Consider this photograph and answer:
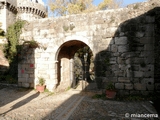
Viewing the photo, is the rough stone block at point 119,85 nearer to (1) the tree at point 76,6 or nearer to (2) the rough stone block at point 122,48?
(2) the rough stone block at point 122,48

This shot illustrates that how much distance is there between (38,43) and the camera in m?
6.04

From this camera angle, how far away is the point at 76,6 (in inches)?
548

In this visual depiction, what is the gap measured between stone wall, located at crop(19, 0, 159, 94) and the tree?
926 cm

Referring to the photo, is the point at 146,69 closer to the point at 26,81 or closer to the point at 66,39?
the point at 66,39

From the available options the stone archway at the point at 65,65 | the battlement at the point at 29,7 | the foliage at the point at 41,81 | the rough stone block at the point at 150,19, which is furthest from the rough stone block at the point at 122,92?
the battlement at the point at 29,7

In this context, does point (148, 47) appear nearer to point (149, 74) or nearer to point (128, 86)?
point (149, 74)

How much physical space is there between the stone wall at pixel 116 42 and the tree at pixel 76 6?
9.26 meters

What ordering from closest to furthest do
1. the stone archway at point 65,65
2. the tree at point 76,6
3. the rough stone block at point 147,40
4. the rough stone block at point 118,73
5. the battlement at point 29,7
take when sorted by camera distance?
the rough stone block at point 147,40, the rough stone block at point 118,73, the stone archway at point 65,65, the tree at point 76,6, the battlement at point 29,7

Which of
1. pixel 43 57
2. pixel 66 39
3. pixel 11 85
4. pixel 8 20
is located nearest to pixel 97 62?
pixel 66 39

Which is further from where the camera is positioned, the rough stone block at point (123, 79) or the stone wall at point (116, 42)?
the rough stone block at point (123, 79)

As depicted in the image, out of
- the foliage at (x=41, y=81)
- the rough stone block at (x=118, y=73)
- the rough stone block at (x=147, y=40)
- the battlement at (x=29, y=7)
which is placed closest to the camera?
the rough stone block at (x=147, y=40)

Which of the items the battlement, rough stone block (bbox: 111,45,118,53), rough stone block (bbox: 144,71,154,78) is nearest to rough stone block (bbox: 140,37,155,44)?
rough stone block (bbox: 111,45,118,53)

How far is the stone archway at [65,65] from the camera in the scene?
6538 millimetres

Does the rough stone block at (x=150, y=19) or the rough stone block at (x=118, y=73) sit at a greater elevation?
the rough stone block at (x=150, y=19)
